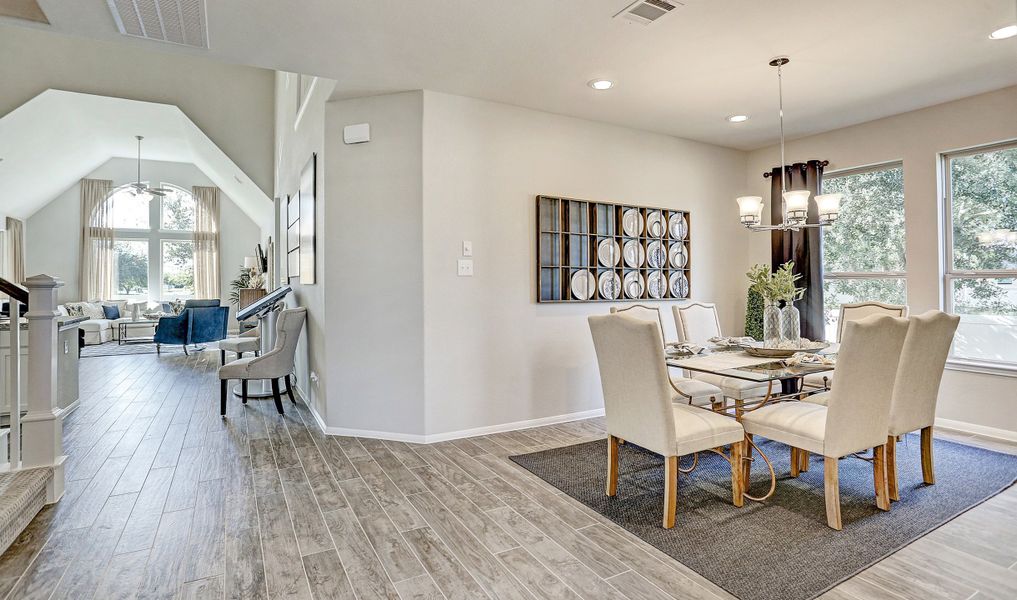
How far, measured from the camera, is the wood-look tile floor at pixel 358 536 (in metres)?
1.84

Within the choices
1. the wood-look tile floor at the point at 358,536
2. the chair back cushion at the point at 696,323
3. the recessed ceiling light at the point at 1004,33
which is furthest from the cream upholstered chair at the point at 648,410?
the recessed ceiling light at the point at 1004,33

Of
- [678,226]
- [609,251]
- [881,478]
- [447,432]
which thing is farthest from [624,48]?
[447,432]

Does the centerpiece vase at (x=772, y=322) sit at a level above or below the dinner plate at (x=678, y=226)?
below

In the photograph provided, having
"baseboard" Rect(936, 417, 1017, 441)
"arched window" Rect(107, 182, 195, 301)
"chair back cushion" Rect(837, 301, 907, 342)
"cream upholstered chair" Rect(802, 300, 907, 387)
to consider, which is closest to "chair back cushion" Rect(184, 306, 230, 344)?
"arched window" Rect(107, 182, 195, 301)

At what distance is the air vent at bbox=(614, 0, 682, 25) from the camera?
2.44 m

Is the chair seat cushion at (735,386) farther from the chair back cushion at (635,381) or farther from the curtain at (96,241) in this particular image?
the curtain at (96,241)

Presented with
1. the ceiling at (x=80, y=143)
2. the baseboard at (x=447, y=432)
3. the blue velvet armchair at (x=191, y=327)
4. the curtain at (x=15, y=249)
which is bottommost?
the baseboard at (x=447, y=432)

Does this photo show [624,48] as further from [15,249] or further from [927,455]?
[15,249]

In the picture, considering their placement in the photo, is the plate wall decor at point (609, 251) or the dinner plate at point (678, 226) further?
the dinner plate at point (678, 226)

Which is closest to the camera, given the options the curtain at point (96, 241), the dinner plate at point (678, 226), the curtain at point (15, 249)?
the dinner plate at point (678, 226)

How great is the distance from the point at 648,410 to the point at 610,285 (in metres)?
2.22

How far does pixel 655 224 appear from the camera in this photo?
4.70 metres

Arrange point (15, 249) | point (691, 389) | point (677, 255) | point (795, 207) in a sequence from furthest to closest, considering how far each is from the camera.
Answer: point (15, 249) < point (677, 255) < point (691, 389) < point (795, 207)

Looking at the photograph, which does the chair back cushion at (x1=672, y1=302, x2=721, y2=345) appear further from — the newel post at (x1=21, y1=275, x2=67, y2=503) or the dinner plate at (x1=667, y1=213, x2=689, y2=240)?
the newel post at (x1=21, y1=275, x2=67, y2=503)
